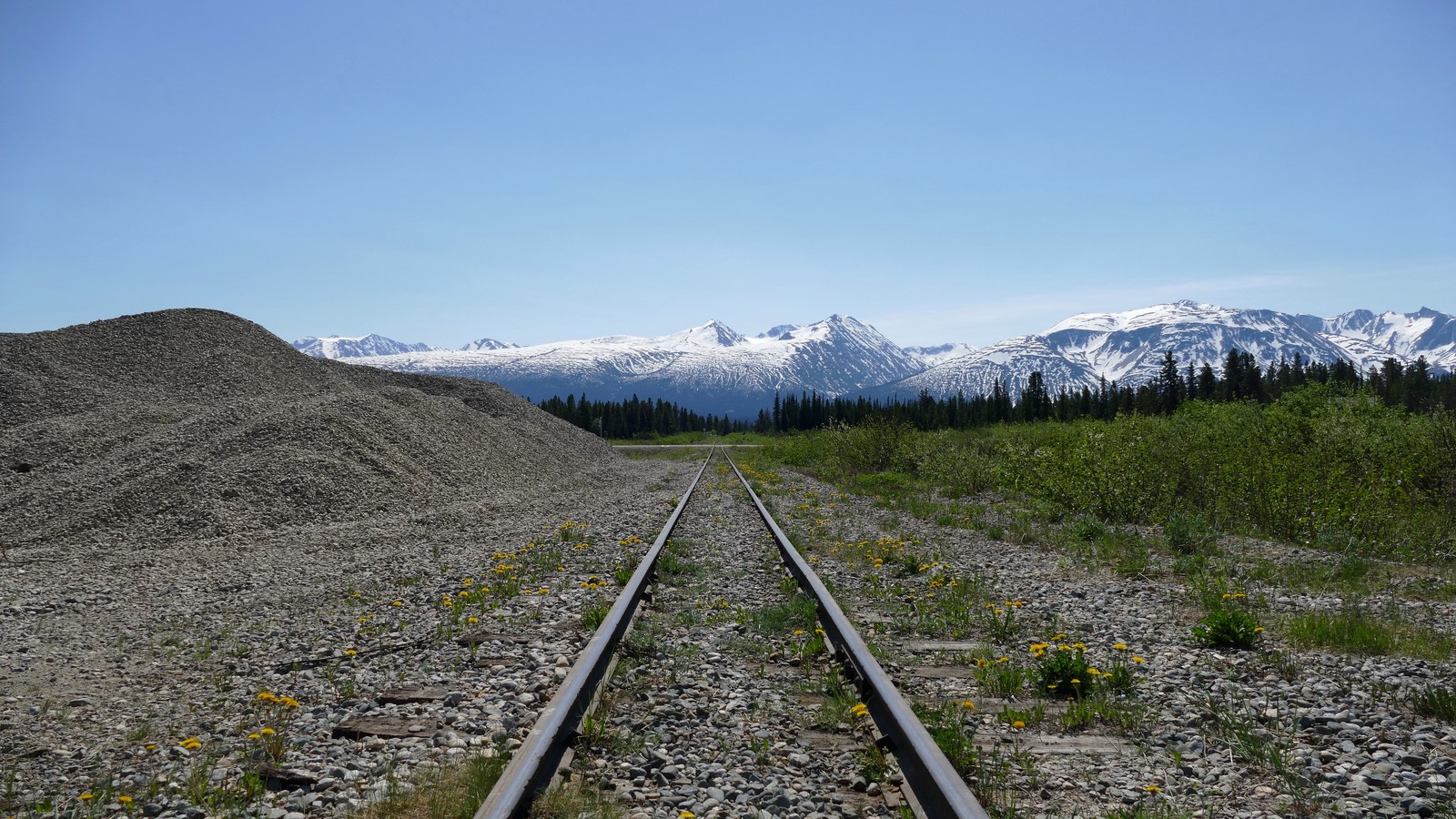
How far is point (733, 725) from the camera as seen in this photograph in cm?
412

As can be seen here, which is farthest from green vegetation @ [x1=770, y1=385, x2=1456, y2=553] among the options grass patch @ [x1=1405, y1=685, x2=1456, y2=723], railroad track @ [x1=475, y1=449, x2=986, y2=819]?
railroad track @ [x1=475, y1=449, x2=986, y2=819]

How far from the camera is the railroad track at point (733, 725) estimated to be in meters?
3.16

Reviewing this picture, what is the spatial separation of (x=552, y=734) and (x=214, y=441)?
16.4m

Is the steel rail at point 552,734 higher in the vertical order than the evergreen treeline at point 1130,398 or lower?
lower

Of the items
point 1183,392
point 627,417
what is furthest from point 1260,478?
point 627,417

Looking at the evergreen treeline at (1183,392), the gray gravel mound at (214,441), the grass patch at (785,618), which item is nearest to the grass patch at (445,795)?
the grass patch at (785,618)

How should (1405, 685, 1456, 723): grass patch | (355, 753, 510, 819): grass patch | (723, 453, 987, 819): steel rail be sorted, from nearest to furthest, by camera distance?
1. (723, 453, 987, 819): steel rail
2. (355, 753, 510, 819): grass patch
3. (1405, 685, 1456, 723): grass patch

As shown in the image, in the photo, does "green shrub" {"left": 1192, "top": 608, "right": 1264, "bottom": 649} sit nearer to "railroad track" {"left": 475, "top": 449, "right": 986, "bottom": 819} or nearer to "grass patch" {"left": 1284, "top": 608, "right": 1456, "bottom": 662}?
"grass patch" {"left": 1284, "top": 608, "right": 1456, "bottom": 662}

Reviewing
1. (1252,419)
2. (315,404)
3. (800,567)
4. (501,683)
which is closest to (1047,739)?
(501,683)

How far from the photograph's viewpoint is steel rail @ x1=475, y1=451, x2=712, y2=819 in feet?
9.34

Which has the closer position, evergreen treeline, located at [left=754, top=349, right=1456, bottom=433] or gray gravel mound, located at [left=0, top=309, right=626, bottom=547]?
gray gravel mound, located at [left=0, top=309, right=626, bottom=547]

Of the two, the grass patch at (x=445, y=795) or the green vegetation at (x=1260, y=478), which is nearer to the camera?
the grass patch at (x=445, y=795)

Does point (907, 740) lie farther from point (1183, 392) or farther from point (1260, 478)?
point (1183, 392)

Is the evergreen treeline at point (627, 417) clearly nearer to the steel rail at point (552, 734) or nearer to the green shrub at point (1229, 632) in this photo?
the steel rail at point (552, 734)
